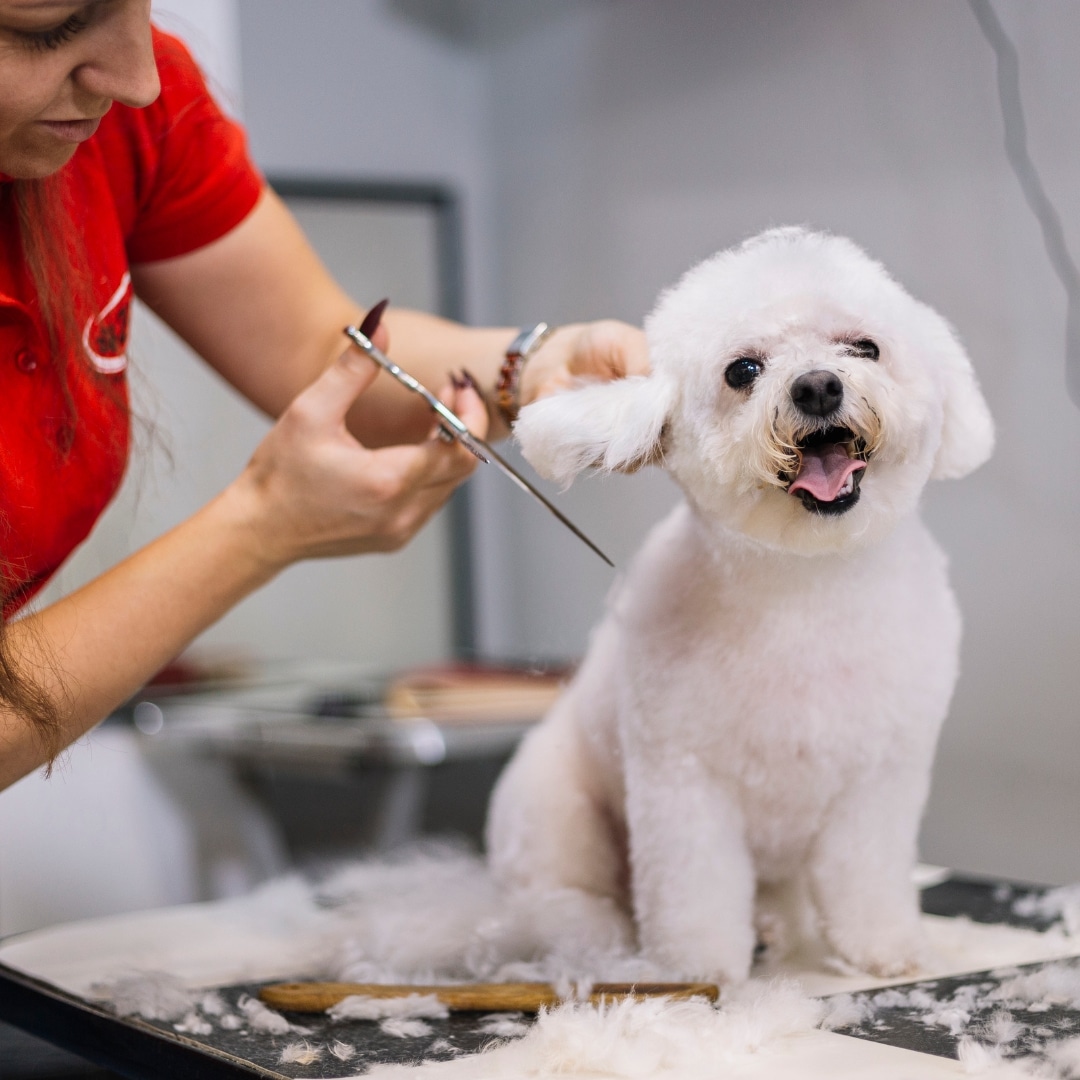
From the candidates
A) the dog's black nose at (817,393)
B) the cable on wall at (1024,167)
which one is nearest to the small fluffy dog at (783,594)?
the dog's black nose at (817,393)

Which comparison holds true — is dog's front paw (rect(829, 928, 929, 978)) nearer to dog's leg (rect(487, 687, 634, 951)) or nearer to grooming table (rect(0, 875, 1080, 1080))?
grooming table (rect(0, 875, 1080, 1080))

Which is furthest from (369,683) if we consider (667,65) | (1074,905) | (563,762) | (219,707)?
(1074,905)

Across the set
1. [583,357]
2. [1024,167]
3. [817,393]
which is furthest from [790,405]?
[1024,167]

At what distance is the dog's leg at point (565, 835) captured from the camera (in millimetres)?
970

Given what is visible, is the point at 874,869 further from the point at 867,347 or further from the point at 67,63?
the point at 67,63

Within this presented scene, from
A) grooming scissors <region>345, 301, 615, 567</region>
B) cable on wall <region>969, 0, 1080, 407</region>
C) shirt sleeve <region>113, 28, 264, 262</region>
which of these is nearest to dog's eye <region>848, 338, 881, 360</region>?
grooming scissors <region>345, 301, 615, 567</region>

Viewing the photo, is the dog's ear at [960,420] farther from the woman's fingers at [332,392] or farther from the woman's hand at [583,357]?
the woman's fingers at [332,392]

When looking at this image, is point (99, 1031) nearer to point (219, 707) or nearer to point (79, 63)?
point (79, 63)

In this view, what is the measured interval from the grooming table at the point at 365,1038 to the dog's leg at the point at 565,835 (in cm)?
20

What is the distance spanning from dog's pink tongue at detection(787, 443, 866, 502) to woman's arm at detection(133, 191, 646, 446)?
0.33 meters

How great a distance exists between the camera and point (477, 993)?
781mm

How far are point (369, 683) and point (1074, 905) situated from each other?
5.65ft

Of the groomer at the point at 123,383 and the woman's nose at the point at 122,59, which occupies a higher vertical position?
the woman's nose at the point at 122,59

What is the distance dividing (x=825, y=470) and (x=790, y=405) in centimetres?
5
